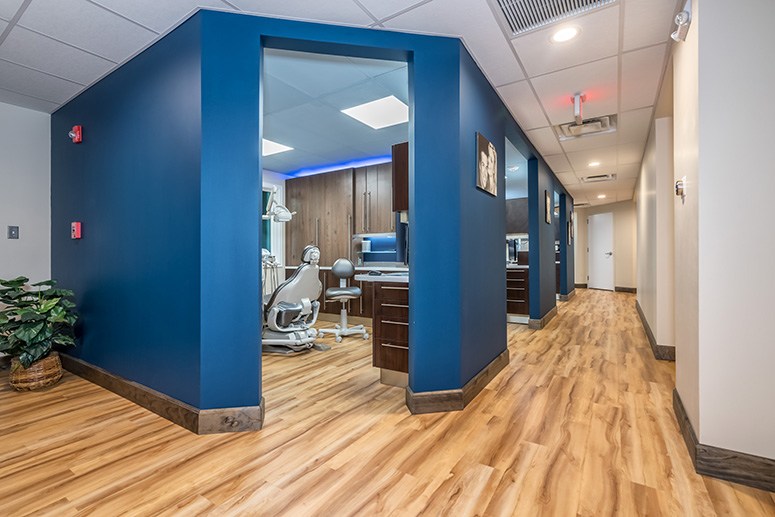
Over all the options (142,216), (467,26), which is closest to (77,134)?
(142,216)

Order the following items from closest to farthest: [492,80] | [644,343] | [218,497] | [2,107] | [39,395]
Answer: [218,497]
[39,395]
[492,80]
[2,107]
[644,343]

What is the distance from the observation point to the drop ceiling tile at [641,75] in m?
2.62

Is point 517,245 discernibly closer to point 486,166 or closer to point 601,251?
point 486,166

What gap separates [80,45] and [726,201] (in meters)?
3.91

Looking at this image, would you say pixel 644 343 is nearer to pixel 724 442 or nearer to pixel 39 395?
pixel 724 442

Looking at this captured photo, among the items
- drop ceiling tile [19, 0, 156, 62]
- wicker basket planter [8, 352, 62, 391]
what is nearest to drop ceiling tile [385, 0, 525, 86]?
drop ceiling tile [19, 0, 156, 62]

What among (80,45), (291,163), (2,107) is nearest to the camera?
(80,45)

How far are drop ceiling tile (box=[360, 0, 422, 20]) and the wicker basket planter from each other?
139 inches

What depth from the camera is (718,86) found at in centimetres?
161

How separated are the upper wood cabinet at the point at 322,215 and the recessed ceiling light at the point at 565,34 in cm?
381

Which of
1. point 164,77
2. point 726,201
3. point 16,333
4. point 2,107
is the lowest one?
point 16,333

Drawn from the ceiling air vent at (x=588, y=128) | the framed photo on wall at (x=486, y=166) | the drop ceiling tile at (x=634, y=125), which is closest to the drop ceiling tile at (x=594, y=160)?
the drop ceiling tile at (x=634, y=125)

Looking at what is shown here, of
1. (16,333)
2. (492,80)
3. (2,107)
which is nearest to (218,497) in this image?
(16,333)

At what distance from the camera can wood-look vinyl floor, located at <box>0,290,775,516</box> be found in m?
1.44
